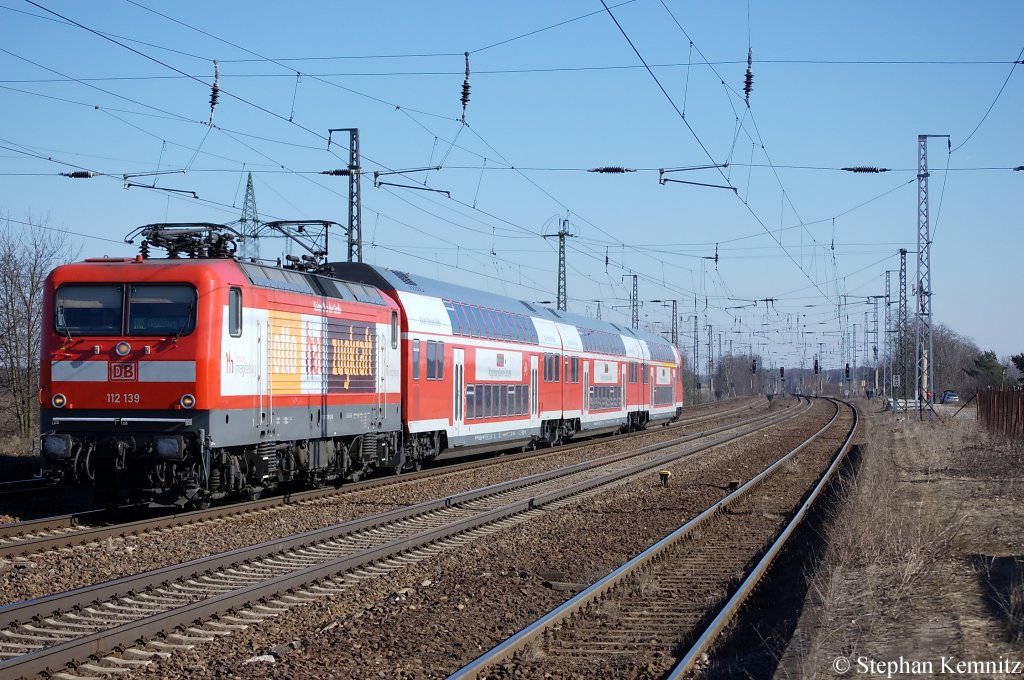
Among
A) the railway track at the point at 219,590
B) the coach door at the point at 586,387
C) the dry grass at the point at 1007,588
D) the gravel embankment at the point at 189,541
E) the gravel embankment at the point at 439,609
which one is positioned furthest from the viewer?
the coach door at the point at 586,387

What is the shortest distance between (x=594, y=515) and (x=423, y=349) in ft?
23.3

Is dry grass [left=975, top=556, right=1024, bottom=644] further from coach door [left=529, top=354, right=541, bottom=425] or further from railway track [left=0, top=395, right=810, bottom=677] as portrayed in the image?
coach door [left=529, top=354, right=541, bottom=425]

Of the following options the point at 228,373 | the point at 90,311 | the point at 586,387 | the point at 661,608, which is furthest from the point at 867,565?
the point at 586,387

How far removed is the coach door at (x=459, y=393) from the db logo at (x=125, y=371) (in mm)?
10618

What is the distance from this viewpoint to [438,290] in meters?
24.7

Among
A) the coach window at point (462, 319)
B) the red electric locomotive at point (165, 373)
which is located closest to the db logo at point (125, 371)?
the red electric locomotive at point (165, 373)

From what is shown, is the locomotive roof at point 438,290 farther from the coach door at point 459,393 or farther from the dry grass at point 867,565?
the dry grass at point 867,565

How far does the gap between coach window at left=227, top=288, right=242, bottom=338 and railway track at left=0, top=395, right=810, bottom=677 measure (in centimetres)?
322

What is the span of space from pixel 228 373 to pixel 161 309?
1.28 metres

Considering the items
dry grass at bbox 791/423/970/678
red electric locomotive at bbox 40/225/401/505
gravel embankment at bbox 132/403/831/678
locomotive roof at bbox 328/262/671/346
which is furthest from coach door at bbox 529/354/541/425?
red electric locomotive at bbox 40/225/401/505

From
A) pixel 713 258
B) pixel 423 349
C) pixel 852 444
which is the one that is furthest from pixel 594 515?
pixel 713 258

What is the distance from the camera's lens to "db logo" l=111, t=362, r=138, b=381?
47.7ft

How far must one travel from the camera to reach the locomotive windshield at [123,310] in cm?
1466

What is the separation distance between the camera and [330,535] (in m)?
13.9
